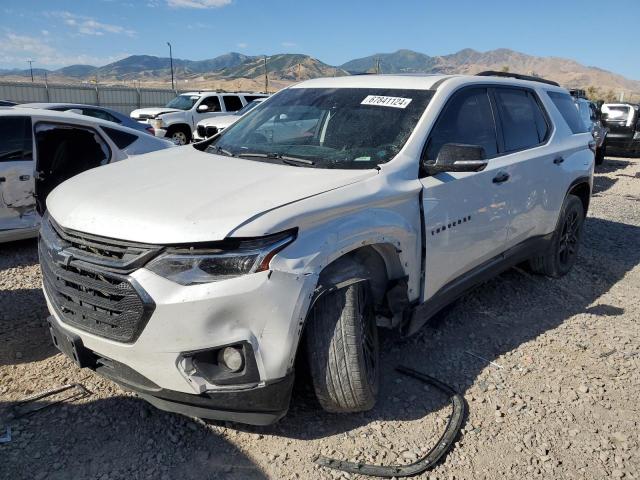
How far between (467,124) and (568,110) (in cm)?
213

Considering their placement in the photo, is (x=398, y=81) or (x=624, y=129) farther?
(x=624, y=129)

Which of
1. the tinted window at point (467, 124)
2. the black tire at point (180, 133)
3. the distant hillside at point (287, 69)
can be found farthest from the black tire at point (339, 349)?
the distant hillside at point (287, 69)

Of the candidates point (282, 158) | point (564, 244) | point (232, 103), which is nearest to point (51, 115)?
point (282, 158)

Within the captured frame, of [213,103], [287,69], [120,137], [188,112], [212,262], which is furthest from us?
[287,69]

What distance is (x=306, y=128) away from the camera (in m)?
3.56

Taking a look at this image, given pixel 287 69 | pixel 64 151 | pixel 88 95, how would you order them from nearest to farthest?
pixel 64 151
pixel 88 95
pixel 287 69

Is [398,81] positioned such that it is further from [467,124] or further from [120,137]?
[120,137]

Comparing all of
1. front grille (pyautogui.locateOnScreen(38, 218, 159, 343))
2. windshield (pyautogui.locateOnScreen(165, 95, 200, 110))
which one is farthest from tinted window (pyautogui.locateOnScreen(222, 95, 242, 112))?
front grille (pyautogui.locateOnScreen(38, 218, 159, 343))

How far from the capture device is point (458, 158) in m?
3.00

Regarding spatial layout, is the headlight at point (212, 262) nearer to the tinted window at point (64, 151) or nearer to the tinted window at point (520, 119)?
the tinted window at point (520, 119)

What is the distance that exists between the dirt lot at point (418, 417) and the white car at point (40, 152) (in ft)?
3.57

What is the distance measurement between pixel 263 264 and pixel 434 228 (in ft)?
4.29

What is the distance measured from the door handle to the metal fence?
1083 inches

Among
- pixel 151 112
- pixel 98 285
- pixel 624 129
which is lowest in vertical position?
pixel 98 285
